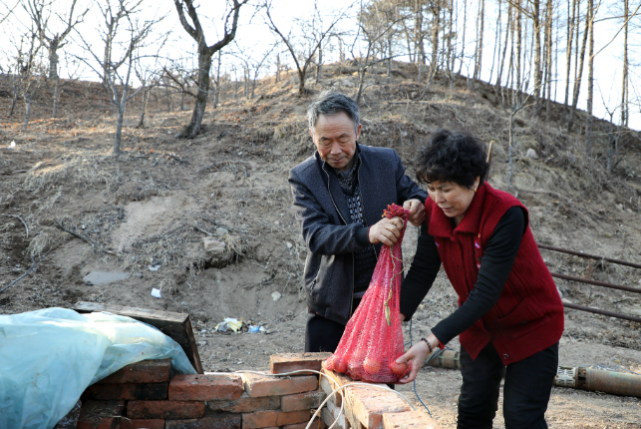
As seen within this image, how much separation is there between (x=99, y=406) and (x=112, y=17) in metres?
8.43

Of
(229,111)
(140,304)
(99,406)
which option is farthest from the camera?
(229,111)

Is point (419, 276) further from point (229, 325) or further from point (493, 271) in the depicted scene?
point (229, 325)

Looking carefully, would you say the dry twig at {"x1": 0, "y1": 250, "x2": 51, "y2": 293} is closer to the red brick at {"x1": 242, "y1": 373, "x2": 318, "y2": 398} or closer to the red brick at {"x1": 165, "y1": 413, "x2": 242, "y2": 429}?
the red brick at {"x1": 165, "y1": 413, "x2": 242, "y2": 429}

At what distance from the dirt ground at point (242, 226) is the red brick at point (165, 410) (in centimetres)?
185

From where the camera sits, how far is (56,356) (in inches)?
76.7

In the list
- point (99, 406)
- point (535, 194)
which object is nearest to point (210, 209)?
point (99, 406)

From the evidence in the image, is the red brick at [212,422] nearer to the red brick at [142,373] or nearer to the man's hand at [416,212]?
the red brick at [142,373]

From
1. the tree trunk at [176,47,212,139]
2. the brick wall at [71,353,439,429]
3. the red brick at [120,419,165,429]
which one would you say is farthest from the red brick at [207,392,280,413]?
the tree trunk at [176,47,212,139]

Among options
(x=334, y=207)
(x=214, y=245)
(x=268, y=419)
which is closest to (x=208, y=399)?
(x=268, y=419)

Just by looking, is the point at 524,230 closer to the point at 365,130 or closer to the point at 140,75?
the point at 365,130

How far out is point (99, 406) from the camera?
7.34ft

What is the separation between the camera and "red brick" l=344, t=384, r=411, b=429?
1.66m

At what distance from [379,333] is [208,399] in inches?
40.2

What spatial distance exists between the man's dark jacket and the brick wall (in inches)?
14.5
